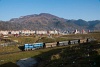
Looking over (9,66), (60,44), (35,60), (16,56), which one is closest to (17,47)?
(60,44)

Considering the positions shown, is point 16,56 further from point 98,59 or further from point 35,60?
point 98,59

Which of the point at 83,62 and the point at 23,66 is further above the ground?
the point at 83,62

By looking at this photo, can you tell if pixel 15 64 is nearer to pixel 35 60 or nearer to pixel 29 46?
pixel 35 60

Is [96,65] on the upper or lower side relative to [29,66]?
upper

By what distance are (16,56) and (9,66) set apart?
52.1 feet

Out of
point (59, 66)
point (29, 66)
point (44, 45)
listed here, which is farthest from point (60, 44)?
point (59, 66)

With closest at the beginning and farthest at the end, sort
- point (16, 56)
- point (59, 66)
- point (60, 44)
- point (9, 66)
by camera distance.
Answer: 1. point (59, 66)
2. point (9, 66)
3. point (16, 56)
4. point (60, 44)

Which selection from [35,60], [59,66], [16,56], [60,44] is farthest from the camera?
[60,44]

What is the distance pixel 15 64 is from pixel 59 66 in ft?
75.0

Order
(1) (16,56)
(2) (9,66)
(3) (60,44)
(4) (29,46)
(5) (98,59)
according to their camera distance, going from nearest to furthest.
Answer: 1. (5) (98,59)
2. (2) (9,66)
3. (1) (16,56)
4. (4) (29,46)
5. (3) (60,44)

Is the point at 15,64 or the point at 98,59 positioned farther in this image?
the point at 15,64

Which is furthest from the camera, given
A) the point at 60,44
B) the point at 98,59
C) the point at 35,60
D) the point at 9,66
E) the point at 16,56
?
the point at 60,44

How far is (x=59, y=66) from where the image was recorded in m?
36.4

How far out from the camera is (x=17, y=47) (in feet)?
324
